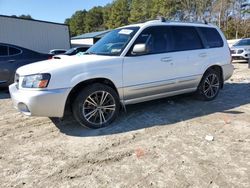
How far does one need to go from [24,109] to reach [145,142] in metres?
2.06

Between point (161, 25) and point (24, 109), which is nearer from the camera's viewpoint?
point (24, 109)

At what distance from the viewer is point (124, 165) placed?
136 inches

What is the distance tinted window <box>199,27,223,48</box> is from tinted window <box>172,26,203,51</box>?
10.9 inches

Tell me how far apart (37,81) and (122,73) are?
4.81 ft

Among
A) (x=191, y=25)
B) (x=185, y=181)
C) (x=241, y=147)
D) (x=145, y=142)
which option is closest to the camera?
(x=185, y=181)

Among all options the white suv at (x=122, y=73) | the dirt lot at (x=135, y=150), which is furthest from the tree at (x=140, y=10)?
the dirt lot at (x=135, y=150)

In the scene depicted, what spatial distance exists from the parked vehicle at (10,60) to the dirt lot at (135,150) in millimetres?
2525

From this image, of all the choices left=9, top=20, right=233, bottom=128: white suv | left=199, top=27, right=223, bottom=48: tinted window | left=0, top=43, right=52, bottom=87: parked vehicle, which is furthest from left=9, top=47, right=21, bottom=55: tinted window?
left=199, top=27, right=223, bottom=48: tinted window

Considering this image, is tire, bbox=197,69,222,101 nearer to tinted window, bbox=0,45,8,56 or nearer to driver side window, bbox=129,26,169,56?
driver side window, bbox=129,26,169,56

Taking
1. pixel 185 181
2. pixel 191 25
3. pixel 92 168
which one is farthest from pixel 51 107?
pixel 191 25

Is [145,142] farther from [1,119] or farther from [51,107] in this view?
[1,119]

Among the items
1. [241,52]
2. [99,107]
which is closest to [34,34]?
[241,52]

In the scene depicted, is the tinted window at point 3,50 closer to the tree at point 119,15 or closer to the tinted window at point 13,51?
the tinted window at point 13,51

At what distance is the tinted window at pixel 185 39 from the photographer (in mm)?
5704
